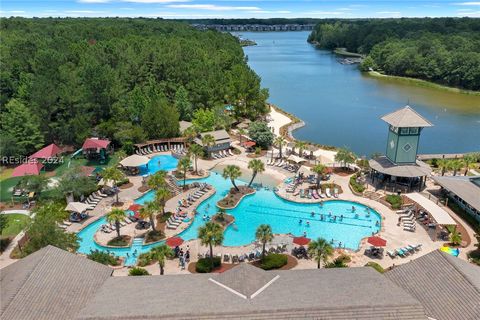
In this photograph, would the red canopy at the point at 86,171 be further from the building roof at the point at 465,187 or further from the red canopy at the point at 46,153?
the building roof at the point at 465,187

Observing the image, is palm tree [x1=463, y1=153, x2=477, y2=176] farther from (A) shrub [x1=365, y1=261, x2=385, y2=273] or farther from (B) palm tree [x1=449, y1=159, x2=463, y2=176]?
(A) shrub [x1=365, y1=261, x2=385, y2=273]

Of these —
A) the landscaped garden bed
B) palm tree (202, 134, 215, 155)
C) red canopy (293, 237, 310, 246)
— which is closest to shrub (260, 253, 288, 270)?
red canopy (293, 237, 310, 246)

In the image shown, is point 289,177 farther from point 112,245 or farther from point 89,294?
point 89,294

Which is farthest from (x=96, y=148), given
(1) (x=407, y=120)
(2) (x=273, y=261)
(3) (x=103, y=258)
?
(1) (x=407, y=120)

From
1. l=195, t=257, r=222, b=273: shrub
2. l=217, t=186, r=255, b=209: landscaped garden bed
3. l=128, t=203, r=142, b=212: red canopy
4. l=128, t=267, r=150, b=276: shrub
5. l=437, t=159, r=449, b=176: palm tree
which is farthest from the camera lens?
l=437, t=159, r=449, b=176: palm tree

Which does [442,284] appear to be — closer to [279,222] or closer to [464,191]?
[279,222]

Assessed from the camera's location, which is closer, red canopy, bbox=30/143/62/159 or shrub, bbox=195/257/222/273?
shrub, bbox=195/257/222/273
